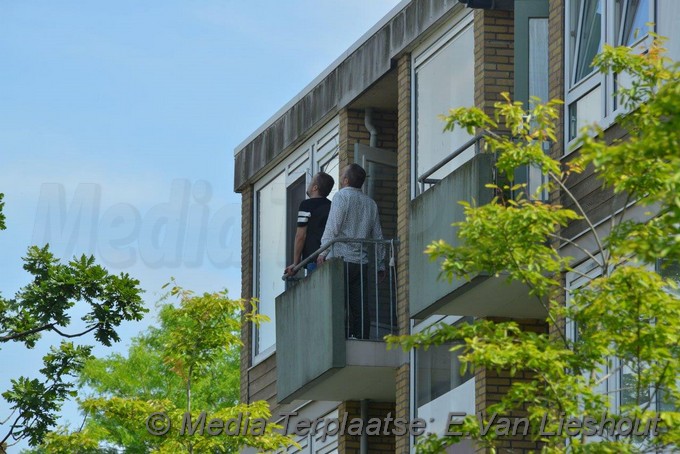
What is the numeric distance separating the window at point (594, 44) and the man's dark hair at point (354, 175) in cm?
360

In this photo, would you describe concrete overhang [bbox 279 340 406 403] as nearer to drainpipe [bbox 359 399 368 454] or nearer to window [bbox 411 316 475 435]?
drainpipe [bbox 359 399 368 454]

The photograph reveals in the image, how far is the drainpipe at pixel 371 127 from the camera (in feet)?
82.9

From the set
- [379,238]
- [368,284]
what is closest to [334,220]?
[379,238]

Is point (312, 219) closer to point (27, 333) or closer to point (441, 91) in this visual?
point (441, 91)

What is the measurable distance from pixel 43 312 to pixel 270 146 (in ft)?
25.2

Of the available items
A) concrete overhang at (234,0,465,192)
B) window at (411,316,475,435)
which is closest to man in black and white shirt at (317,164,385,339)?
window at (411,316,475,435)

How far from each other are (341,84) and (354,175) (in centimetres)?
379

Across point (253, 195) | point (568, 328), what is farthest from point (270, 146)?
point (568, 328)

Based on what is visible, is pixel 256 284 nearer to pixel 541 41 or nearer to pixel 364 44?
pixel 364 44

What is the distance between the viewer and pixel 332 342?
2247 centimetres

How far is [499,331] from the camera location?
46.6ft

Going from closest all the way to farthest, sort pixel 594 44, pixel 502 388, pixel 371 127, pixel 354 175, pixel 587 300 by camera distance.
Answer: pixel 587 300 < pixel 594 44 < pixel 502 388 < pixel 354 175 < pixel 371 127


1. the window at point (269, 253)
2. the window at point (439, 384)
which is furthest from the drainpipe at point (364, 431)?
the window at point (269, 253)

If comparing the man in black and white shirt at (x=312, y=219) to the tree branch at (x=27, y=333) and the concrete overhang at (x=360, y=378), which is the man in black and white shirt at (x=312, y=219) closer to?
the concrete overhang at (x=360, y=378)
